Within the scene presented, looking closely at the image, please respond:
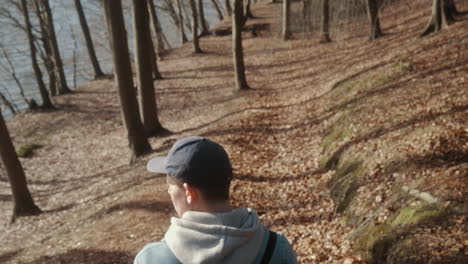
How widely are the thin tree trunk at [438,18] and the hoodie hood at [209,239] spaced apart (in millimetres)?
14035

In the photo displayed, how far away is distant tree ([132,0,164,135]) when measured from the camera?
1252 cm

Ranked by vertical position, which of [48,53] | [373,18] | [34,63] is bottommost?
[34,63]

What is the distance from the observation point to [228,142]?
11016 millimetres

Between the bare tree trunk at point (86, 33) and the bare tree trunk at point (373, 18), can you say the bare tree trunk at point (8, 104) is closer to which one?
the bare tree trunk at point (86, 33)

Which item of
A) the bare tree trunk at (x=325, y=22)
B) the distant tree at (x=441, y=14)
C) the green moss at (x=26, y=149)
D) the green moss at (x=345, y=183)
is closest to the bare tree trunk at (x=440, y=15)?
the distant tree at (x=441, y=14)

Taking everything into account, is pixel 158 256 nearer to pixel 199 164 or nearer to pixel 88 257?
pixel 199 164

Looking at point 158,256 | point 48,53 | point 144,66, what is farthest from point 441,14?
point 48,53

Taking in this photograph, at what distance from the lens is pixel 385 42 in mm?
16859

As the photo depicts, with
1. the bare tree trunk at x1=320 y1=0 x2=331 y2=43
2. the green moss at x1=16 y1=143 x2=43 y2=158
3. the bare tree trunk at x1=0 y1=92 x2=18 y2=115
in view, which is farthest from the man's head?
the bare tree trunk at x1=0 y1=92 x2=18 y2=115

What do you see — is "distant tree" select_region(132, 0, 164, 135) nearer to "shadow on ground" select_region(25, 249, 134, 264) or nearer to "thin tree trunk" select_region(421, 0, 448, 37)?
"shadow on ground" select_region(25, 249, 134, 264)

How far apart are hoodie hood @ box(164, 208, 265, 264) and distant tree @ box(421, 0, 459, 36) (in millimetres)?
14035

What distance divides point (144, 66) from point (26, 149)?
7762 millimetres

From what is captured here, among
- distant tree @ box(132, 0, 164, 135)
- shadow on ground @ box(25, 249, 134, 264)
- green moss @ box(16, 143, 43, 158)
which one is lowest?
green moss @ box(16, 143, 43, 158)

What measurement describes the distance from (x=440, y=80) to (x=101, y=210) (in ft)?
28.0
